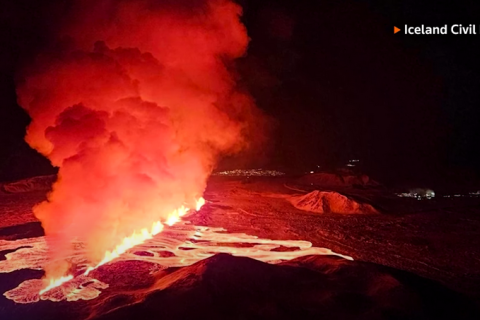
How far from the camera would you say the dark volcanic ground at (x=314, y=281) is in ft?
22.8

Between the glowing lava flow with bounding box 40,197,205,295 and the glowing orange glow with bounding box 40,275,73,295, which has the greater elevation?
the glowing lava flow with bounding box 40,197,205,295

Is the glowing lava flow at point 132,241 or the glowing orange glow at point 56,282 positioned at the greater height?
the glowing lava flow at point 132,241

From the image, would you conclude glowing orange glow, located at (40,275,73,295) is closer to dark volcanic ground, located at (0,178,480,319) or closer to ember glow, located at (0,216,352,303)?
ember glow, located at (0,216,352,303)

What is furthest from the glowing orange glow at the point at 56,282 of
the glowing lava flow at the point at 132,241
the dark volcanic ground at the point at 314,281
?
the dark volcanic ground at the point at 314,281

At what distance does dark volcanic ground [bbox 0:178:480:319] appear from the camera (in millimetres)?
6953

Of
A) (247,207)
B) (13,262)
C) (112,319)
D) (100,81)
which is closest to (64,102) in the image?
(100,81)

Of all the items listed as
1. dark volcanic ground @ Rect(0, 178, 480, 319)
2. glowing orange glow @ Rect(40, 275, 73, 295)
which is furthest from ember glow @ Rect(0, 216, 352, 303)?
dark volcanic ground @ Rect(0, 178, 480, 319)

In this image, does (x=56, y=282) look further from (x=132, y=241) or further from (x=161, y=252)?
(x=132, y=241)

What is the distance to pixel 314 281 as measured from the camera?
25.9 feet

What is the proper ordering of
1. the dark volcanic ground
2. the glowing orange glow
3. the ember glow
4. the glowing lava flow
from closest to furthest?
the dark volcanic ground
the ember glow
the glowing orange glow
the glowing lava flow

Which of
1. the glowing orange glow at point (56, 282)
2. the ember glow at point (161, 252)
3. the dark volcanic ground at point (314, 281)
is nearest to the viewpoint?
the dark volcanic ground at point (314, 281)

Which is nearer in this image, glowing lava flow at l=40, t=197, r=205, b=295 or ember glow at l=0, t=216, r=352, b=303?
ember glow at l=0, t=216, r=352, b=303

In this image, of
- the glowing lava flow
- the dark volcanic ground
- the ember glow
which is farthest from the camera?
the glowing lava flow

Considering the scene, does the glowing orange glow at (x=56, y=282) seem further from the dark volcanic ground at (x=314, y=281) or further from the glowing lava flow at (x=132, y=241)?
the dark volcanic ground at (x=314, y=281)
